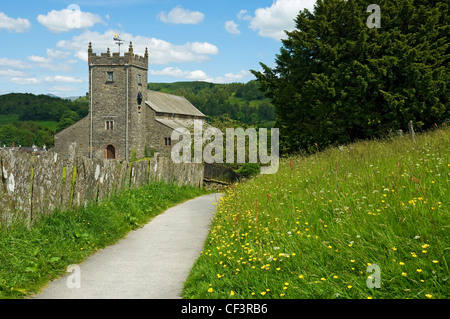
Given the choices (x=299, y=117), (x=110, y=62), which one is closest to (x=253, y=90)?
(x=110, y=62)

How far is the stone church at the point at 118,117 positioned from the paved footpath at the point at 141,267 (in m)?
48.2

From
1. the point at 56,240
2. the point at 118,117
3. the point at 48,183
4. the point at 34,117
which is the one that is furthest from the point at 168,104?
the point at 34,117

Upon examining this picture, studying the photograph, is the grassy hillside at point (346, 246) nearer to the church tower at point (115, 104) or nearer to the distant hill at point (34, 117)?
the church tower at point (115, 104)

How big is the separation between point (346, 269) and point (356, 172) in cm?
463

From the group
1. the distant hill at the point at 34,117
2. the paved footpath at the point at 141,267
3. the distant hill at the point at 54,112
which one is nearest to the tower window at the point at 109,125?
the paved footpath at the point at 141,267

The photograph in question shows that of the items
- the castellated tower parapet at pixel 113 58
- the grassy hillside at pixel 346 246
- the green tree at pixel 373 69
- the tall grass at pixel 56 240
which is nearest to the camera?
the grassy hillside at pixel 346 246

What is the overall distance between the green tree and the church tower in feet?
133

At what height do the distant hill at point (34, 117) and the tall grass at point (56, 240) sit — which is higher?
the distant hill at point (34, 117)

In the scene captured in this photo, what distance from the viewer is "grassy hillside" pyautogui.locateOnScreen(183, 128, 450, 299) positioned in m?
4.16

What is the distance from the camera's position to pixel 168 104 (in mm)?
70312

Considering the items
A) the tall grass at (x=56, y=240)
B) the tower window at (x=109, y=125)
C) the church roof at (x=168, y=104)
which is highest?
the church roof at (x=168, y=104)

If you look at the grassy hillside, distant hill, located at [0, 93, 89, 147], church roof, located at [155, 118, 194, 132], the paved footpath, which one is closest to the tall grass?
the paved footpath

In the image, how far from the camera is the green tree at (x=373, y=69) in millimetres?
18922

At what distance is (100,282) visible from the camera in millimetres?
5762
